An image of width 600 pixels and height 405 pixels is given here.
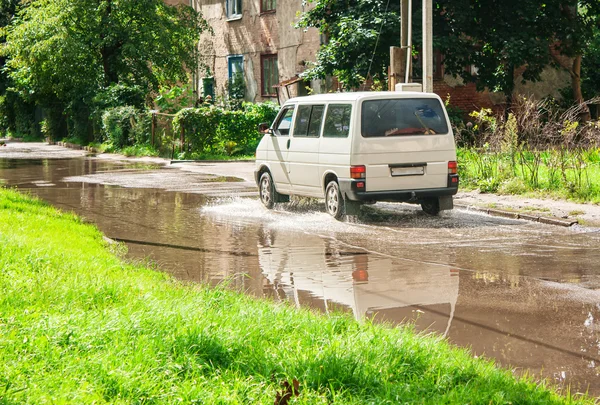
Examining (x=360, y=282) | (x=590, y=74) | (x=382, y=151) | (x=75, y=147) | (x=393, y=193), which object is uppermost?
(x=590, y=74)

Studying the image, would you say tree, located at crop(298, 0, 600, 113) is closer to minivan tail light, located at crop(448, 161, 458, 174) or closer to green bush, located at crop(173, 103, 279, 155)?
green bush, located at crop(173, 103, 279, 155)

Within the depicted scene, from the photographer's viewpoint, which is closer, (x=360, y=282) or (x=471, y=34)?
(x=360, y=282)

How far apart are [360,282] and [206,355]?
382 cm

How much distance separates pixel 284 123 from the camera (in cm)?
1606

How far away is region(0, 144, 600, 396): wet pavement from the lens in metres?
6.91

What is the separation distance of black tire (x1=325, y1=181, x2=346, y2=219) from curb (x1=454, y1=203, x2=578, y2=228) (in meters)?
2.59

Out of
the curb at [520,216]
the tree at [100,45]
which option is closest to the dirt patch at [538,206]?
the curb at [520,216]

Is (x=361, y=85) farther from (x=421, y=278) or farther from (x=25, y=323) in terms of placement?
(x=25, y=323)

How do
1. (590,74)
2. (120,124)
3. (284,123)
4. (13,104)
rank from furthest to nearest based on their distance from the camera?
(13,104) → (120,124) → (590,74) → (284,123)

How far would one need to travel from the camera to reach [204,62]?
41.6 metres

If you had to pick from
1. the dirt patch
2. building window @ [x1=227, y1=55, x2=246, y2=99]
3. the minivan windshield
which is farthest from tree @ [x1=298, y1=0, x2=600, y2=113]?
the minivan windshield

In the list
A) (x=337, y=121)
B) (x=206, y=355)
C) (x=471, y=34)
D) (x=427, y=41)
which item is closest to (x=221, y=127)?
(x=471, y=34)

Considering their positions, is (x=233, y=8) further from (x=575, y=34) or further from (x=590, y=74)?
(x=575, y=34)

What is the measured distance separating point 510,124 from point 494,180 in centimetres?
123
